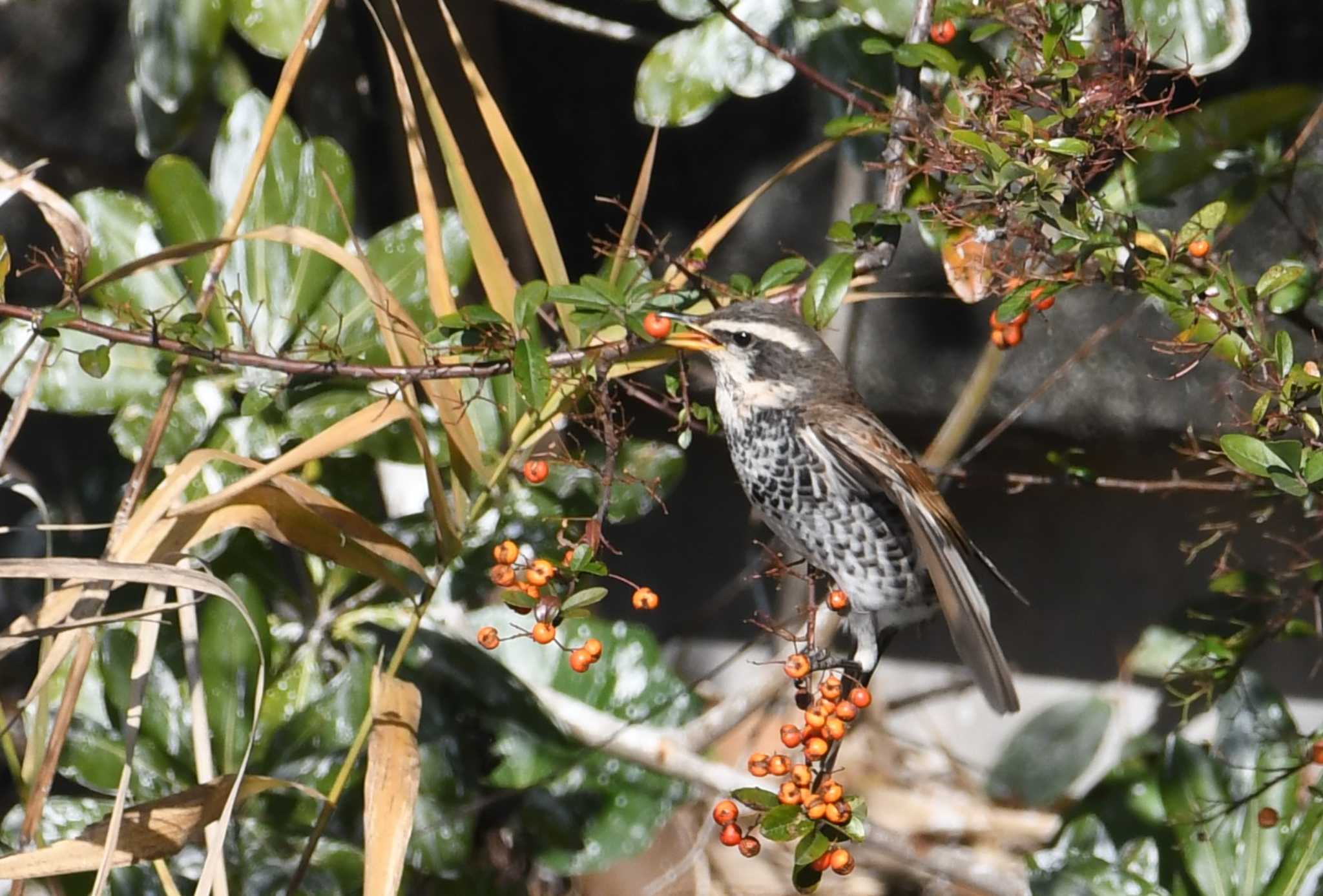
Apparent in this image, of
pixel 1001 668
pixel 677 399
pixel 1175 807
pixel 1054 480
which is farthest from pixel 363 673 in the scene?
pixel 1175 807

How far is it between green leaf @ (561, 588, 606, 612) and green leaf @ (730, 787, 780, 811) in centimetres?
23

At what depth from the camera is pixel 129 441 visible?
70.6 inches

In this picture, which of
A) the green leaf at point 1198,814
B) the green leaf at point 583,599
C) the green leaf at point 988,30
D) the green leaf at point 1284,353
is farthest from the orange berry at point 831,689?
the green leaf at point 1198,814

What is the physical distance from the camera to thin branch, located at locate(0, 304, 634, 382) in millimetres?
1375

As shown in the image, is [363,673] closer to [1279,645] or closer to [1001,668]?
[1001,668]

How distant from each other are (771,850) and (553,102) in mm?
1575

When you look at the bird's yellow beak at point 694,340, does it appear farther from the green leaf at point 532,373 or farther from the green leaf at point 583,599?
the green leaf at point 583,599

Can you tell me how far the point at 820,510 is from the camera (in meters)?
1.72

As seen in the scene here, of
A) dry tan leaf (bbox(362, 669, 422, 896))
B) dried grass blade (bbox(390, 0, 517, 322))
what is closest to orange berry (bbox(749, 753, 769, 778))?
dry tan leaf (bbox(362, 669, 422, 896))

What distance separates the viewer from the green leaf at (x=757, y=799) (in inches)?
48.8

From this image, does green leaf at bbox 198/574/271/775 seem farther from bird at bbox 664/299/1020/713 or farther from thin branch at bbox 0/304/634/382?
bird at bbox 664/299/1020/713

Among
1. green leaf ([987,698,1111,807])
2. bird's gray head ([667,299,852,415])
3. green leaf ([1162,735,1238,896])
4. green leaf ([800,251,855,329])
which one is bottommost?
green leaf ([987,698,1111,807])

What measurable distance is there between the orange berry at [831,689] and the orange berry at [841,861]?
0.15 metres

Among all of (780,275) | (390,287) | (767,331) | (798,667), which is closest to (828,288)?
(780,275)
